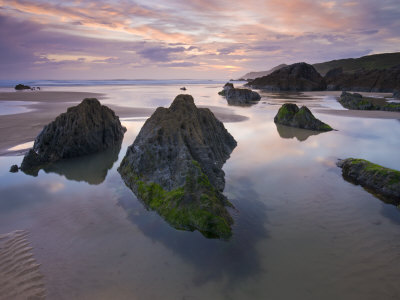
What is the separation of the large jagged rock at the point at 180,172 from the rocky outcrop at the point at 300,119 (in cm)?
933

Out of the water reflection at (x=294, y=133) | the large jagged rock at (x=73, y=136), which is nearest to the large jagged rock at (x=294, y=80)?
the water reflection at (x=294, y=133)

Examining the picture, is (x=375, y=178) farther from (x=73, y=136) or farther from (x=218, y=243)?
(x=73, y=136)

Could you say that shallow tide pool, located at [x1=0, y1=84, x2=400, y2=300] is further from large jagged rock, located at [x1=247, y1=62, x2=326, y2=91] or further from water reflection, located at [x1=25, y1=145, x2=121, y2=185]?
large jagged rock, located at [x1=247, y1=62, x2=326, y2=91]

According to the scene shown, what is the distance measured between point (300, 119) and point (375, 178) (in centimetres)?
1047

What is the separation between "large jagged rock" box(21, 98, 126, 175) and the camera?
1121 cm

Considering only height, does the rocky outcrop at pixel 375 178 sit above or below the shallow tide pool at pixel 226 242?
above

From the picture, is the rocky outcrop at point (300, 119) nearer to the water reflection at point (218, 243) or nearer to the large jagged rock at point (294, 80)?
the water reflection at point (218, 243)

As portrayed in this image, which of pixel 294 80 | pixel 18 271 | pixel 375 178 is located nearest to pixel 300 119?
pixel 375 178

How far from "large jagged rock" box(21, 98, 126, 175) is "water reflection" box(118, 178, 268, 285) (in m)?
5.72

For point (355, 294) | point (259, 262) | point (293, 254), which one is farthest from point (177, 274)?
point (355, 294)

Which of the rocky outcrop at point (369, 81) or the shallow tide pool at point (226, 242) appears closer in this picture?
the shallow tide pool at point (226, 242)

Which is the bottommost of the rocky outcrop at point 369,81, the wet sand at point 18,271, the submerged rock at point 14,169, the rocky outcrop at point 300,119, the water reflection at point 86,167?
the wet sand at point 18,271

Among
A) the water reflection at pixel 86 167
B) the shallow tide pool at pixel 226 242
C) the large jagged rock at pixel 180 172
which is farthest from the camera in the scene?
the water reflection at pixel 86 167

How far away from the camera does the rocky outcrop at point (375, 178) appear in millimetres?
7910
